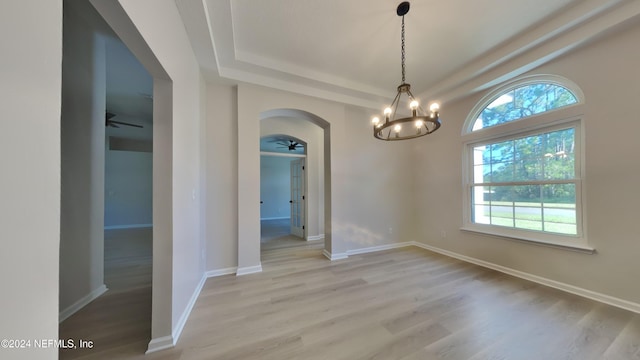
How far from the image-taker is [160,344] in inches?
63.9

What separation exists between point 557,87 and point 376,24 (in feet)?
8.33

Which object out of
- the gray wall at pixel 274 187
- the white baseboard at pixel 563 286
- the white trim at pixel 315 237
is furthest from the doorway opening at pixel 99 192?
the gray wall at pixel 274 187

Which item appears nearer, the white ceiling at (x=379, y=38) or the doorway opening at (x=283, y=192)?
the white ceiling at (x=379, y=38)

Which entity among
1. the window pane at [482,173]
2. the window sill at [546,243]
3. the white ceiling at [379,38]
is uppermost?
the white ceiling at [379,38]

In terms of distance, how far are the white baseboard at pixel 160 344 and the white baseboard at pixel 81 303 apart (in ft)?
3.95

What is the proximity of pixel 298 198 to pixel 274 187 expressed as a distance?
405 centimetres

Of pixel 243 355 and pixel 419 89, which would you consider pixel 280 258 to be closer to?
pixel 243 355

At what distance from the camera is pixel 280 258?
12.0ft

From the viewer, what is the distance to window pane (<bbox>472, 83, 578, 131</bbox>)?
Result: 8.54 ft

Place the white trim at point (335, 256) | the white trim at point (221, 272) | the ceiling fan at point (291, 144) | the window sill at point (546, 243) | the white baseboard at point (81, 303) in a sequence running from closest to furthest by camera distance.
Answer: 1. the white baseboard at point (81, 303)
2. the window sill at point (546, 243)
3. the white trim at point (221, 272)
4. the white trim at point (335, 256)
5. the ceiling fan at point (291, 144)

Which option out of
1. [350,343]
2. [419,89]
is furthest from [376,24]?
[350,343]

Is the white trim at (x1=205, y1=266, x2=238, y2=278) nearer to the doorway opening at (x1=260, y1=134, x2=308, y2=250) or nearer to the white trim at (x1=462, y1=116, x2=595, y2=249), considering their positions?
the doorway opening at (x1=260, y1=134, x2=308, y2=250)

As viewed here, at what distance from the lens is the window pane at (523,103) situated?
8.54 feet

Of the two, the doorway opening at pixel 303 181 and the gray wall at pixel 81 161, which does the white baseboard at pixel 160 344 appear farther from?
the doorway opening at pixel 303 181
